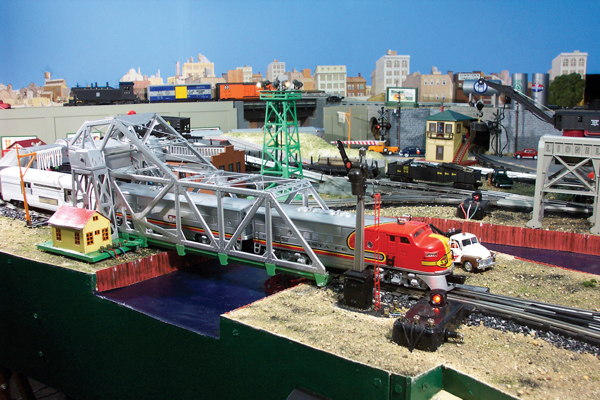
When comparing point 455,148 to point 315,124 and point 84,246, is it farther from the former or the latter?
point 84,246

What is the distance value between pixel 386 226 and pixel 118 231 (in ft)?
53.3

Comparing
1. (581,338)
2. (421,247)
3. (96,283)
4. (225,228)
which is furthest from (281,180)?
(581,338)

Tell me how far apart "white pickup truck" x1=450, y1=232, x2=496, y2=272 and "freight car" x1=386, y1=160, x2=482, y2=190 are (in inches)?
671

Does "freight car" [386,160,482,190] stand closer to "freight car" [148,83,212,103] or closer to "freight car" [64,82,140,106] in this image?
"freight car" [148,83,212,103]

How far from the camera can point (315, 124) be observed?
80812 mm

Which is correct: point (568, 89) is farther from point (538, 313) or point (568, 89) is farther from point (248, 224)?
point (248, 224)

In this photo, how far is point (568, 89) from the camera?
2418 inches

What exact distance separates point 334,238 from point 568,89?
5192cm

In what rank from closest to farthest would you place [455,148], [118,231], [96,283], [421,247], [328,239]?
[421,247], [328,239], [96,283], [118,231], [455,148]

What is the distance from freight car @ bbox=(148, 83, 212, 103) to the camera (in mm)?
74875

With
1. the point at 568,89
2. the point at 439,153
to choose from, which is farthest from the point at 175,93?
the point at 568,89

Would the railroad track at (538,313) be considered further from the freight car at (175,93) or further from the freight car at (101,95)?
the freight car at (101,95)

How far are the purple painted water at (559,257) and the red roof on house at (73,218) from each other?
2348 centimetres

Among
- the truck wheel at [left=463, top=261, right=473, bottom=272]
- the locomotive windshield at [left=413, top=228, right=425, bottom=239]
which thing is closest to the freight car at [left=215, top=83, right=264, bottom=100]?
the truck wheel at [left=463, top=261, right=473, bottom=272]
